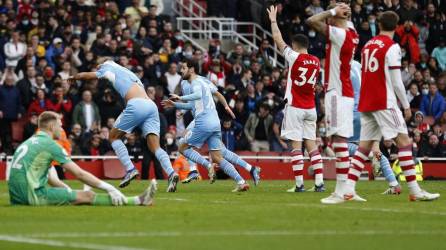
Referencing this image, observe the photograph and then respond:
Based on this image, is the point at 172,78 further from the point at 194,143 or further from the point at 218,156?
the point at 218,156

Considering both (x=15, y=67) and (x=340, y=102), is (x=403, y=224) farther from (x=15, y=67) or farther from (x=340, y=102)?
(x=15, y=67)

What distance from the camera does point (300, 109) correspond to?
21875mm

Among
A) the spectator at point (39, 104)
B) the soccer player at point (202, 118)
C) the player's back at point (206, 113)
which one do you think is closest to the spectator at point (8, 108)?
the spectator at point (39, 104)

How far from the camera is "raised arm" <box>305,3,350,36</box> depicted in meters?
16.9

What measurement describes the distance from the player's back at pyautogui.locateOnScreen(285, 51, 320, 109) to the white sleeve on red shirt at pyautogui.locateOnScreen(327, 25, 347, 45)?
351cm

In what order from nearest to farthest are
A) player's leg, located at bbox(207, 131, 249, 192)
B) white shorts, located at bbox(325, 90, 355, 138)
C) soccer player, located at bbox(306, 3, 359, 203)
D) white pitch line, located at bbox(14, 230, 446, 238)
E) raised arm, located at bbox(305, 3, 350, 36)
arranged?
white pitch line, located at bbox(14, 230, 446, 238) < raised arm, located at bbox(305, 3, 350, 36) < soccer player, located at bbox(306, 3, 359, 203) < white shorts, located at bbox(325, 90, 355, 138) < player's leg, located at bbox(207, 131, 249, 192)

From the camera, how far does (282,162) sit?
32.8 m

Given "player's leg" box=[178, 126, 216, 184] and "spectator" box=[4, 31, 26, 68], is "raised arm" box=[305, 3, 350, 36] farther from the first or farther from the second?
"spectator" box=[4, 31, 26, 68]

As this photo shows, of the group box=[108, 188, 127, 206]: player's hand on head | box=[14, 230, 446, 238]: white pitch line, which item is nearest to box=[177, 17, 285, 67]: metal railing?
box=[108, 188, 127, 206]: player's hand on head

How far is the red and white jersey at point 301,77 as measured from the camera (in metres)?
21.4

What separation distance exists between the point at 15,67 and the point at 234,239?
21372 mm

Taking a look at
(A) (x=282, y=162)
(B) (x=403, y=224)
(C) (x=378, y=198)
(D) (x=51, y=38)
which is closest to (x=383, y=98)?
(C) (x=378, y=198)

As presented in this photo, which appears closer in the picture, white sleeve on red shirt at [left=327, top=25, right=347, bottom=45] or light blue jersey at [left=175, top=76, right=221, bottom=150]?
white sleeve on red shirt at [left=327, top=25, right=347, bottom=45]

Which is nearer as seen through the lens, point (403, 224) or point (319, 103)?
point (403, 224)
